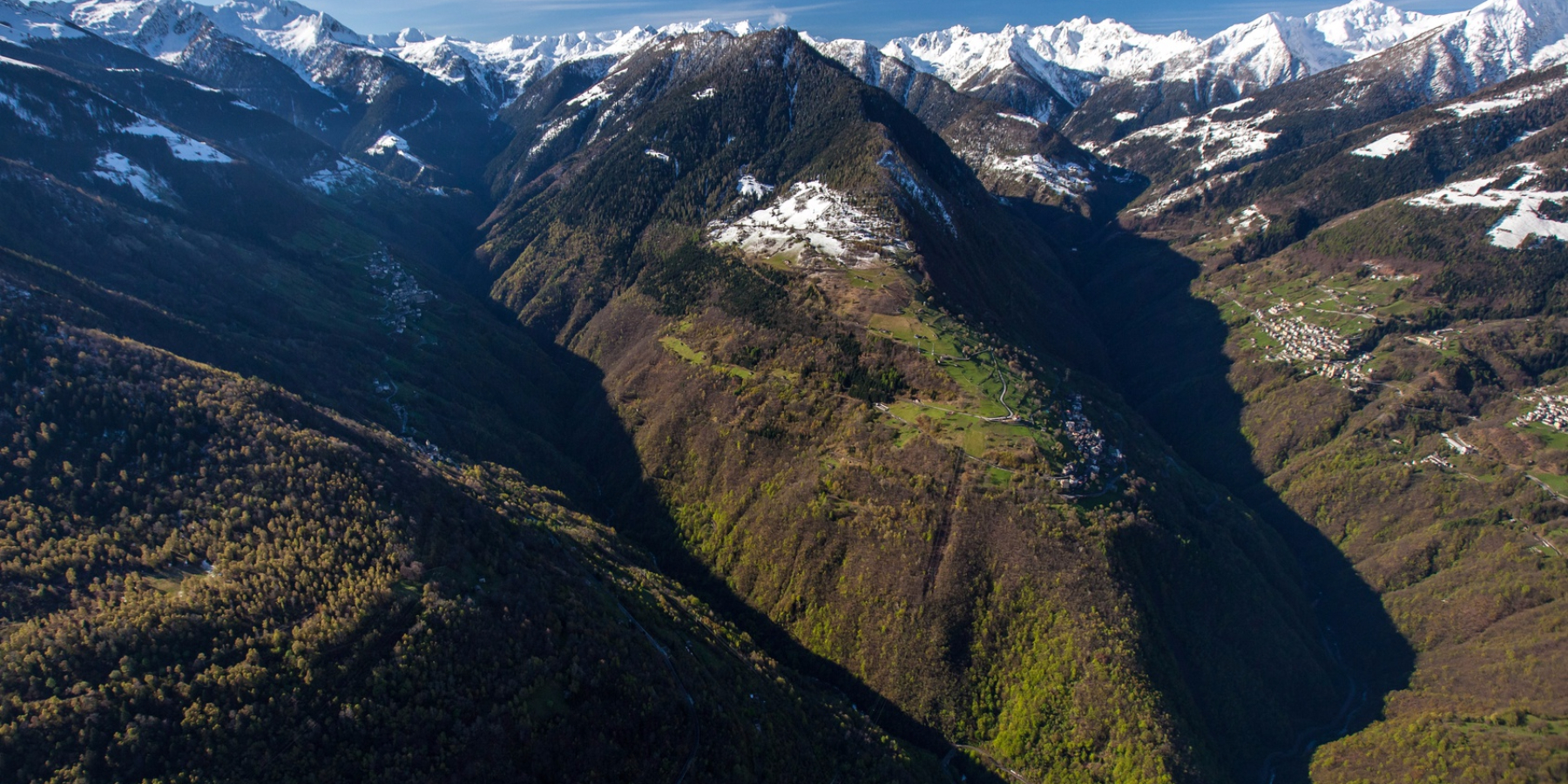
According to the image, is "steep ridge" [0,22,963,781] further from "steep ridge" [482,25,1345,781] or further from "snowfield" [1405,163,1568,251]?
"snowfield" [1405,163,1568,251]

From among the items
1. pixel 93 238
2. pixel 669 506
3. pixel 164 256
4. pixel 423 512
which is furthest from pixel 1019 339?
pixel 93 238

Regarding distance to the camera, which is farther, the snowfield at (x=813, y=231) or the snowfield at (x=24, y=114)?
the snowfield at (x=24, y=114)

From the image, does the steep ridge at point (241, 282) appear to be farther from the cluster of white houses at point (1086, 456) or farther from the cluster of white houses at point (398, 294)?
the cluster of white houses at point (1086, 456)

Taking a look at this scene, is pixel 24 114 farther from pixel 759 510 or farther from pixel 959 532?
pixel 959 532

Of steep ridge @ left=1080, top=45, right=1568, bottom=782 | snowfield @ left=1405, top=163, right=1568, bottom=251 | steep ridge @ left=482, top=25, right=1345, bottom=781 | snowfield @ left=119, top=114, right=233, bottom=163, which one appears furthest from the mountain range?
snowfield @ left=119, top=114, right=233, bottom=163

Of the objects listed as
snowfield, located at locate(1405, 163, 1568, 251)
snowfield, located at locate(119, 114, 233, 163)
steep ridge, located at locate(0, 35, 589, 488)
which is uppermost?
snowfield, located at locate(1405, 163, 1568, 251)

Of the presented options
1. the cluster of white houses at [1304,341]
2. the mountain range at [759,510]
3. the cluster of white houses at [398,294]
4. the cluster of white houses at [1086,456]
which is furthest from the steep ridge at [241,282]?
the cluster of white houses at [1304,341]

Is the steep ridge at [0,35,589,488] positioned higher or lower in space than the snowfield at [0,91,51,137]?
lower
